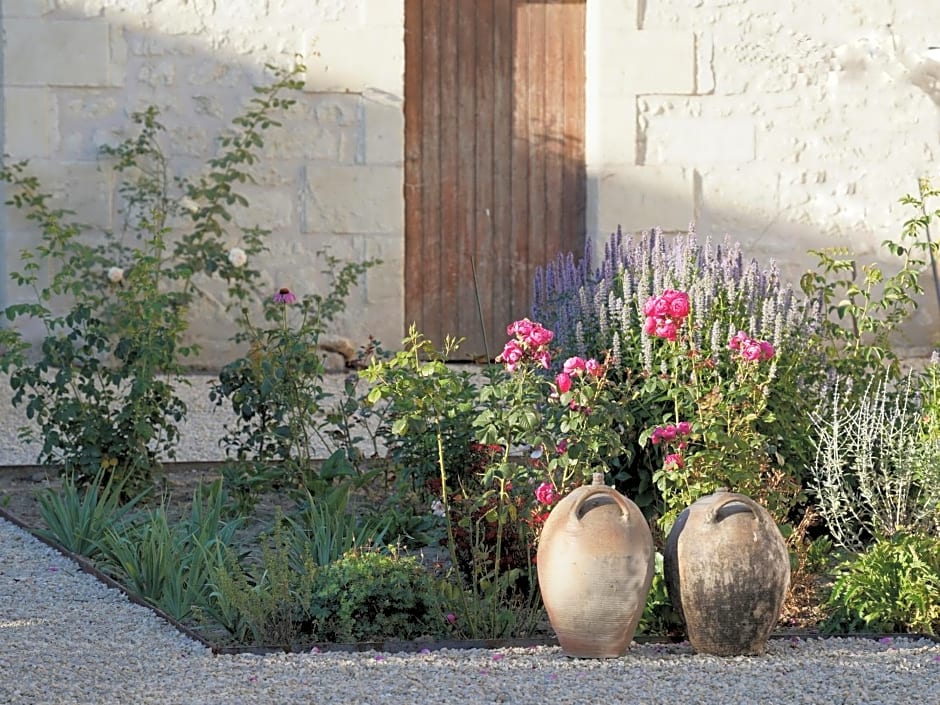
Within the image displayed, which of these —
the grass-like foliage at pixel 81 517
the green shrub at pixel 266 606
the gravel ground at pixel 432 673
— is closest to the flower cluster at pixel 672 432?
the gravel ground at pixel 432 673

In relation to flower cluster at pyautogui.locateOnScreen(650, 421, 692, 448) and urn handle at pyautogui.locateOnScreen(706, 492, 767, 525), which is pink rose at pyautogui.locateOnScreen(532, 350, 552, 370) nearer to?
flower cluster at pyautogui.locateOnScreen(650, 421, 692, 448)

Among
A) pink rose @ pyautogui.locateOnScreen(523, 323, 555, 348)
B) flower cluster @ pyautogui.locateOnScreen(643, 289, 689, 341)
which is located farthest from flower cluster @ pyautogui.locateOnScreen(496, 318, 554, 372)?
flower cluster @ pyautogui.locateOnScreen(643, 289, 689, 341)

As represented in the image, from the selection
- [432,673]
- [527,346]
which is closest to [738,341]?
[527,346]

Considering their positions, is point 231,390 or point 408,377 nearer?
point 408,377

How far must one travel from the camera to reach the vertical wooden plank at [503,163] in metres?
8.16

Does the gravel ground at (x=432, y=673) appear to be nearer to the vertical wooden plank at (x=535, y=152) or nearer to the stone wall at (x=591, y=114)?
the stone wall at (x=591, y=114)

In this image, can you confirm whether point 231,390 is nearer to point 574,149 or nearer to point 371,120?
point 371,120

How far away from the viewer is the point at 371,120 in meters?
7.89

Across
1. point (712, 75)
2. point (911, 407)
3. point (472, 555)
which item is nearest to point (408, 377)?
point (472, 555)

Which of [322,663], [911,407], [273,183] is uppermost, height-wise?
[273,183]

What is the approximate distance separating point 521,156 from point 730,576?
16.9 feet

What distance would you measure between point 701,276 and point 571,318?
1.49 ft

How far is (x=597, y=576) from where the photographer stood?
3326mm

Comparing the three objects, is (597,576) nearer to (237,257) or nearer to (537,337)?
(537,337)
